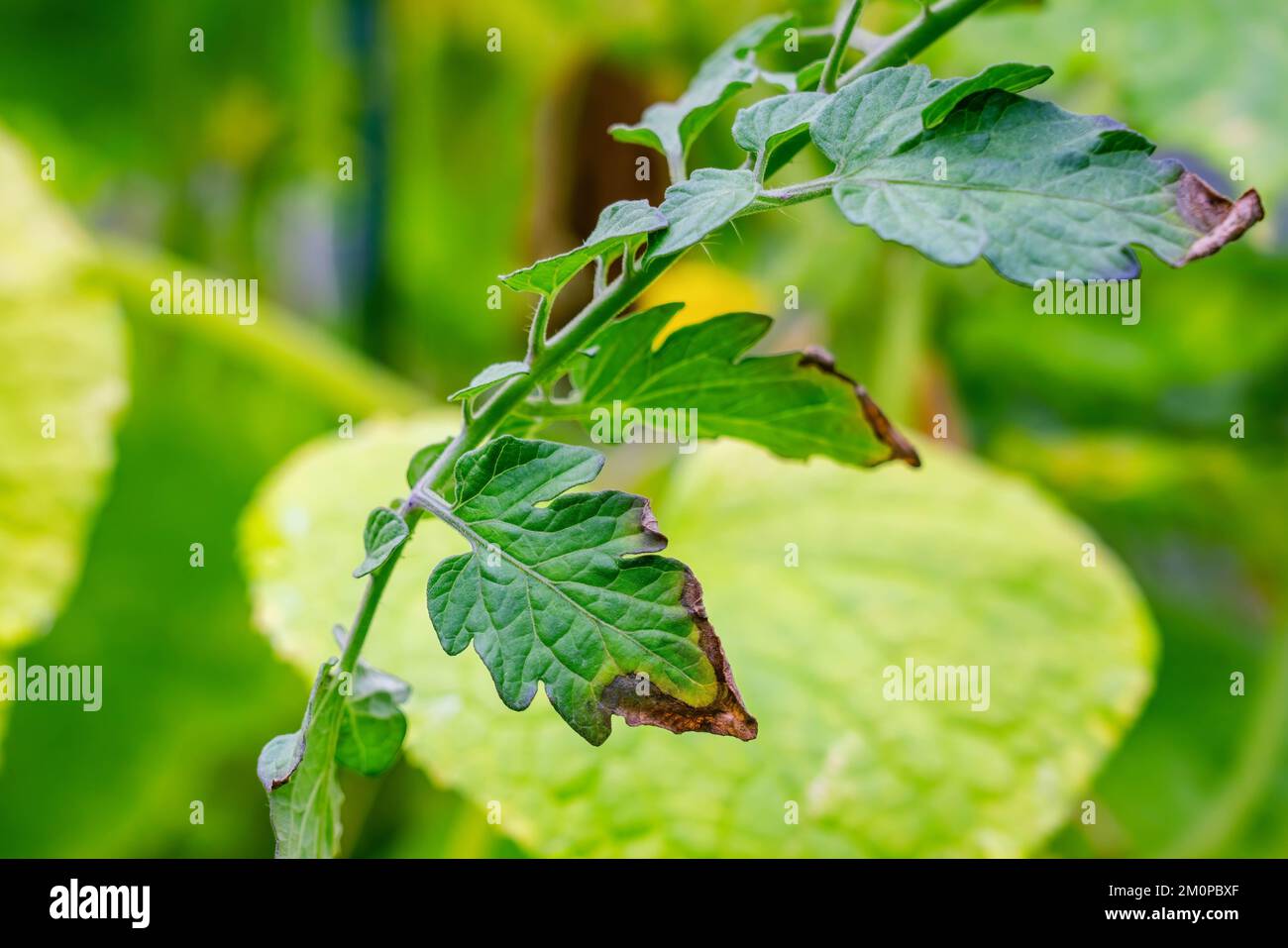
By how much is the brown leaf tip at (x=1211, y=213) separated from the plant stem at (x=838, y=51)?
3.0 inches

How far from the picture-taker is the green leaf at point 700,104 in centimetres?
26

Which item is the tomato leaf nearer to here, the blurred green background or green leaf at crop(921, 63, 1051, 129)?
green leaf at crop(921, 63, 1051, 129)

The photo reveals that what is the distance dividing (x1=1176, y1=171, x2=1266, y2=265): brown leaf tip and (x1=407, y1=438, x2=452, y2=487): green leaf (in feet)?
0.53

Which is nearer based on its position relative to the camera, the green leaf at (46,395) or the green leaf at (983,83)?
the green leaf at (983,83)

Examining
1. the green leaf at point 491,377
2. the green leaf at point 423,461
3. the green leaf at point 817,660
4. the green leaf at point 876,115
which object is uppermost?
the green leaf at point 876,115

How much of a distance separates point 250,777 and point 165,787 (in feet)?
0.23

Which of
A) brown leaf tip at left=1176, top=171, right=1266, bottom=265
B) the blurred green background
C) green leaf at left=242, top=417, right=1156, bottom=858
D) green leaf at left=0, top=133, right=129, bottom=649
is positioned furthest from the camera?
the blurred green background

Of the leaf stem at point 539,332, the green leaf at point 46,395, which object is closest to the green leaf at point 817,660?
the green leaf at point 46,395

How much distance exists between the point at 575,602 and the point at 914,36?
0.15 m

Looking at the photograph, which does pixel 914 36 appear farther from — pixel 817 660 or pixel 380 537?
pixel 817 660

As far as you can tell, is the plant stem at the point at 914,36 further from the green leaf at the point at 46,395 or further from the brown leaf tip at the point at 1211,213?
the green leaf at the point at 46,395

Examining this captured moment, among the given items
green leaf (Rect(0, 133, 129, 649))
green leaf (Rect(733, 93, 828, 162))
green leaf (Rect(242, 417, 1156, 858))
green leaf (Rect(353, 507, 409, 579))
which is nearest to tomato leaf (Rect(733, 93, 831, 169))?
green leaf (Rect(733, 93, 828, 162))

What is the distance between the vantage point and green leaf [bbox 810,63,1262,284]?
0.20 m
